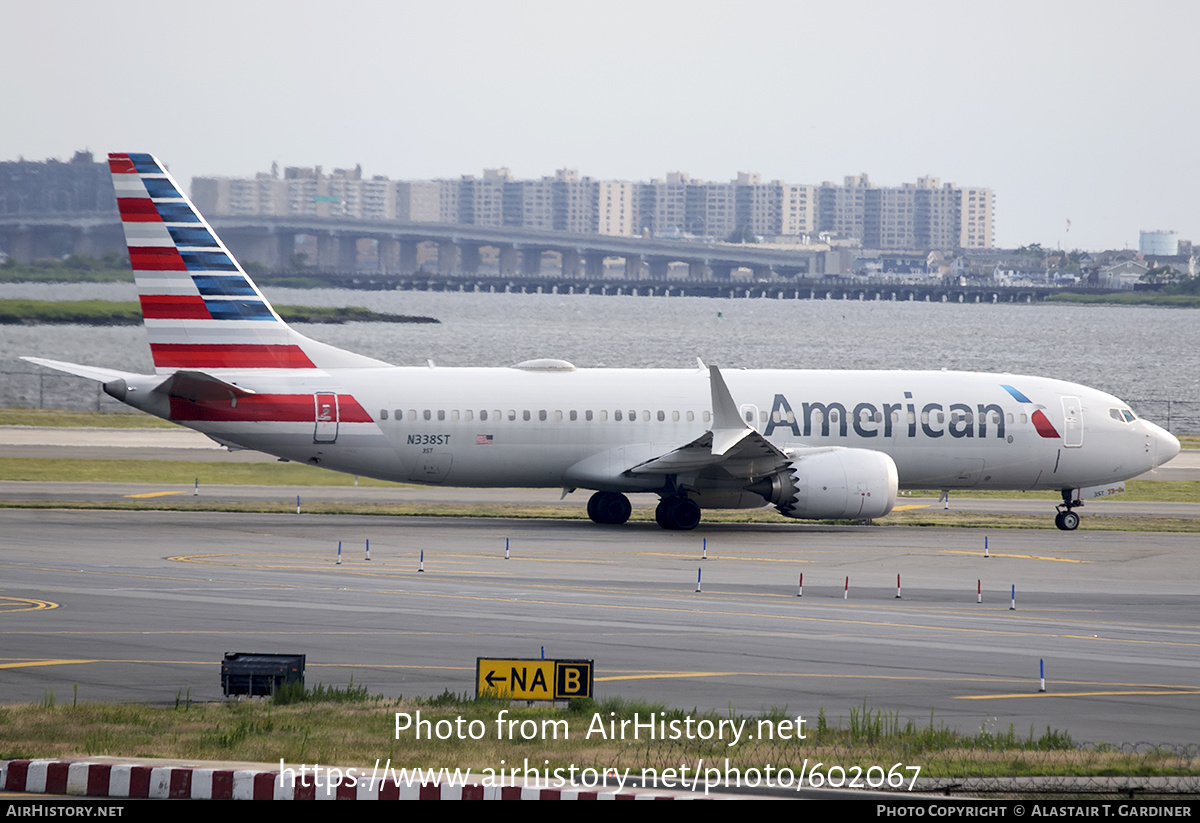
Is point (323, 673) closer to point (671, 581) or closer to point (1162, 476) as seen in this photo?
point (671, 581)

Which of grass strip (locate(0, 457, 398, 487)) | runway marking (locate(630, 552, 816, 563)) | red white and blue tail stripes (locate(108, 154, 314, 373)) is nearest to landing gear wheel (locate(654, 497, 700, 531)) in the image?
runway marking (locate(630, 552, 816, 563))

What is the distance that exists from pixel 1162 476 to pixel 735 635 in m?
38.3

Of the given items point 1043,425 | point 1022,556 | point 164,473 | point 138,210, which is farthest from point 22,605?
point 1043,425

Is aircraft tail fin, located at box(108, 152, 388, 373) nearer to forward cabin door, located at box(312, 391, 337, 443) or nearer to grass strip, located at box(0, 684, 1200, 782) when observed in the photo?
forward cabin door, located at box(312, 391, 337, 443)

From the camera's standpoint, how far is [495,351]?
498 ft

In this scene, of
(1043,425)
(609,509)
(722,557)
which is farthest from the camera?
(1043,425)

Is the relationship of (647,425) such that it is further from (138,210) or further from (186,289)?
(138,210)

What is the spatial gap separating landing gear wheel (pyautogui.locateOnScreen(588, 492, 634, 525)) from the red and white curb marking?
91.0ft

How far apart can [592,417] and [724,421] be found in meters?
4.03

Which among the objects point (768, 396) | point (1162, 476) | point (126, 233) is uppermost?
point (126, 233)

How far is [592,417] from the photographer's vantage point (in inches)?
1576

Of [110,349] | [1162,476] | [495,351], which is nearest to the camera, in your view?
[1162,476]
